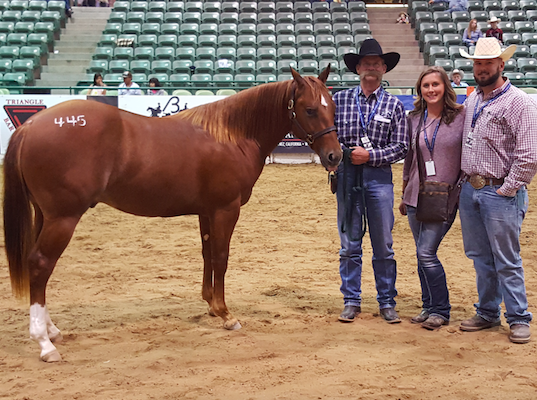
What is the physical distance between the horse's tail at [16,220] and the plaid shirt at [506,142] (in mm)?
3257

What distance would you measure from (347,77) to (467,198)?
1195 cm

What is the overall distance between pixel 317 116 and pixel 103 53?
14524 mm

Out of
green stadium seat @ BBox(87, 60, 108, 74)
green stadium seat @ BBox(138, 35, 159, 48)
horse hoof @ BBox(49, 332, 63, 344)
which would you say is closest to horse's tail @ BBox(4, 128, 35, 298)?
horse hoof @ BBox(49, 332, 63, 344)

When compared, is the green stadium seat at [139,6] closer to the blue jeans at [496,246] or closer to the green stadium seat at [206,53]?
the green stadium seat at [206,53]

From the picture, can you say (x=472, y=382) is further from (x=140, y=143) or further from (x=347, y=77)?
(x=347, y=77)

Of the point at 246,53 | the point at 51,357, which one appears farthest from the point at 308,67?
the point at 51,357

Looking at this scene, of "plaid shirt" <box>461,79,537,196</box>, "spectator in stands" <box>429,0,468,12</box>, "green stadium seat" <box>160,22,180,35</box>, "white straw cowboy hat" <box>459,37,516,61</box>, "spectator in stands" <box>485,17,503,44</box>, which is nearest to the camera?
"plaid shirt" <box>461,79,537,196</box>

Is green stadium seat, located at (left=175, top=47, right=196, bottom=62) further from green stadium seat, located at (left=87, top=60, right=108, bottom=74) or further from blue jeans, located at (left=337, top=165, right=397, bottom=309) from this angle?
blue jeans, located at (left=337, top=165, right=397, bottom=309)

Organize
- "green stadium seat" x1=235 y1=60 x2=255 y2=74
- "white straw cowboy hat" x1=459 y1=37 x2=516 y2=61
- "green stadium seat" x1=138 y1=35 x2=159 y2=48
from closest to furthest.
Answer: "white straw cowboy hat" x1=459 y1=37 x2=516 y2=61
"green stadium seat" x1=235 y1=60 x2=255 y2=74
"green stadium seat" x1=138 y1=35 x2=159 y2=48

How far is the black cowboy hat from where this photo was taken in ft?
14.0

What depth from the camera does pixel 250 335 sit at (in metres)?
4.19

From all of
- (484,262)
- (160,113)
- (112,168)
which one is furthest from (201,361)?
(160,113)

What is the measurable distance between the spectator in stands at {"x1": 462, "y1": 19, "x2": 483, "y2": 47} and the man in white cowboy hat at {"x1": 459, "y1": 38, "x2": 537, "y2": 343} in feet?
44.0

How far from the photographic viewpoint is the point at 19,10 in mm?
19469
